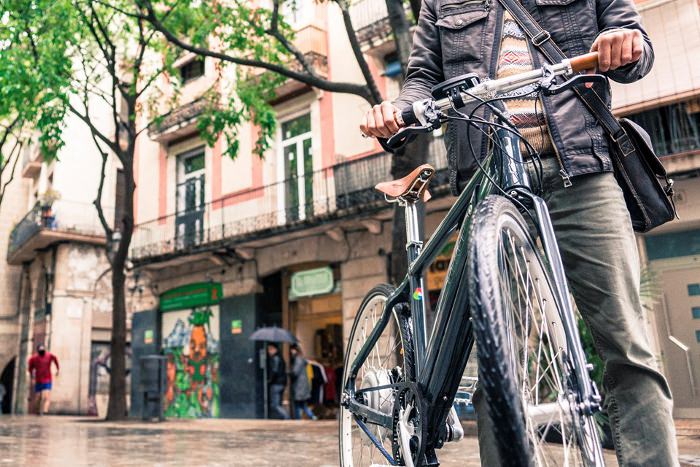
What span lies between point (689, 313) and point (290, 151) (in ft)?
33.4

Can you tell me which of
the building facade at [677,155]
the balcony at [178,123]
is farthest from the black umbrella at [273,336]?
the building facade at [677,155]

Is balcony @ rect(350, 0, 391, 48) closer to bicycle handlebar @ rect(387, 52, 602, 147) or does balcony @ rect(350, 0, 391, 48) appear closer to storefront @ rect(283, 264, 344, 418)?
storefront @ rect(283, 264, 344, 418)

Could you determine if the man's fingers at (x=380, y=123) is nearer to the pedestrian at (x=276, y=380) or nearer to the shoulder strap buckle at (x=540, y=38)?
the shoulder strap buckle at (x=540, y=38)

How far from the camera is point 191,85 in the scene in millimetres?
19938

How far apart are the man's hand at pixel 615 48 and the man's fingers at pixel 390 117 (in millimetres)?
673

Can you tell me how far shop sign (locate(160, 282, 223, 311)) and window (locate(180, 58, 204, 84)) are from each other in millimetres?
6339

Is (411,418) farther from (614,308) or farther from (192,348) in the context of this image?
(192,348)

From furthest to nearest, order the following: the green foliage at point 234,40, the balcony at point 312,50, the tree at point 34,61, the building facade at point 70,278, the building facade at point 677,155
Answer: the building facade at point 70,278
the balcony at point 312,50
the building facade at point 677,155
the green foliage at point 234,40
the tree at point 34,61

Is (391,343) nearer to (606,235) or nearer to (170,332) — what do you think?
(606,235)

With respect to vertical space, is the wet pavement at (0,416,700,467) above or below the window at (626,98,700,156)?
below

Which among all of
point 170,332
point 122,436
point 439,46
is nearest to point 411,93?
point 439,46

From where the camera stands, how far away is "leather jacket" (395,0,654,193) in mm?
2232

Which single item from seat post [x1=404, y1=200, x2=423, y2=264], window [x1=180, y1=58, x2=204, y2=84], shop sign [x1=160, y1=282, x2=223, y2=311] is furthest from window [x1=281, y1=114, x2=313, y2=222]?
seat post [x1=404, y1=200, x2=423, y2=264]

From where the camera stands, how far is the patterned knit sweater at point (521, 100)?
7.64 ft
